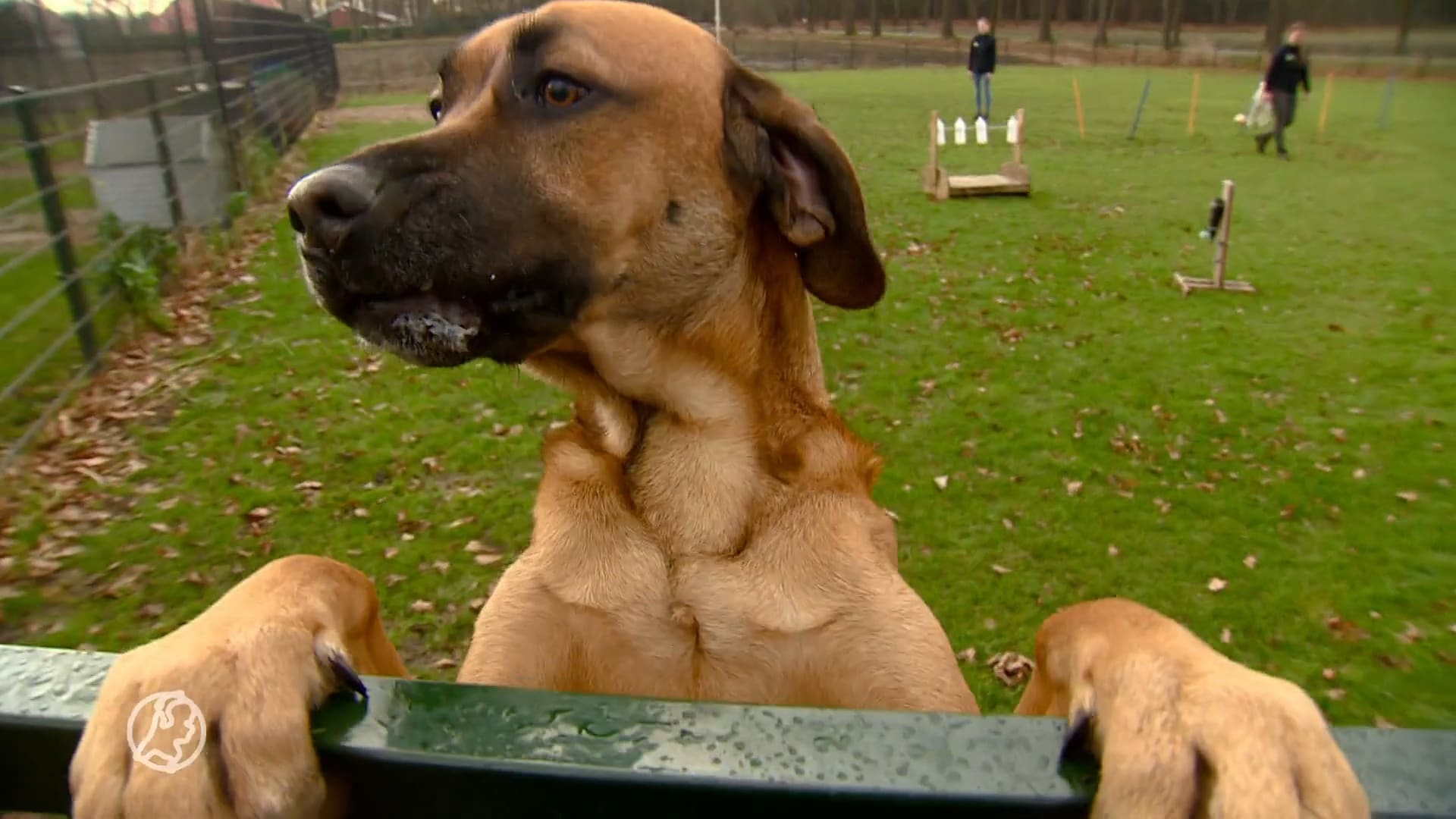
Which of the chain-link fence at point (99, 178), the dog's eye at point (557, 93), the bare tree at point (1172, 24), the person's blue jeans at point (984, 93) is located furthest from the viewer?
the bare tree at point (1172, 24)

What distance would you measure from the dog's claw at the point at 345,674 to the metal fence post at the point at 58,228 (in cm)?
700

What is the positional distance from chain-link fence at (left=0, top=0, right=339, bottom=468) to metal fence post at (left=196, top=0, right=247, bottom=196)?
0.02 meters

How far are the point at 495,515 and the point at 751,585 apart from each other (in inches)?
136

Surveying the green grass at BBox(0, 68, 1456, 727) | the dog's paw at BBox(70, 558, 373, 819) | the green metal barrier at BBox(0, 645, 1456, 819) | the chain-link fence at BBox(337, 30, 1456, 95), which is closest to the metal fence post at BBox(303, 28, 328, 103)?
the chain-link fence at BBox(337, 30, 1456, 95)

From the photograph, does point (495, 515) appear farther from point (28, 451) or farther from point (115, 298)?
point (115, 298)

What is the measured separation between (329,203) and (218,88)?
12.9 m

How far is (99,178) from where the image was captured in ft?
29.7

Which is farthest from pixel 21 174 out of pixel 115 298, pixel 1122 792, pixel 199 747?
pixel 1122 792

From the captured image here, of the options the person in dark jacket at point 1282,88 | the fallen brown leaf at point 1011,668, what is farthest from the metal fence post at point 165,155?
the person in dark jacket at point 1282,88

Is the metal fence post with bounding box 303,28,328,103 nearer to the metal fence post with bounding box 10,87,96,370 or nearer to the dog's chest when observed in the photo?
the metal fence post with bounding box 10,87,96,370

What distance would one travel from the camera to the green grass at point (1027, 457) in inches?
188

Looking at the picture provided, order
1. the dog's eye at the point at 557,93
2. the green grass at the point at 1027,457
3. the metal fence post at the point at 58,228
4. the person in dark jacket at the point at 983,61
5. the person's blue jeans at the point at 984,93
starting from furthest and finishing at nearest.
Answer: the person's blue jeans at the point at 984,93
the person in dark jacket at the point at 983,61
the metal fence post at the point at 58,228
the green grass at the point at 1027,457
the dog's eye at the point at 557,93

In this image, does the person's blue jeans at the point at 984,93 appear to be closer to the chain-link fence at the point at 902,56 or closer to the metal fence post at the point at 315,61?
the chain-link fence at the point at 902,56

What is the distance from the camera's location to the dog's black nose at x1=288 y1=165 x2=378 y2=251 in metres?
1.95
